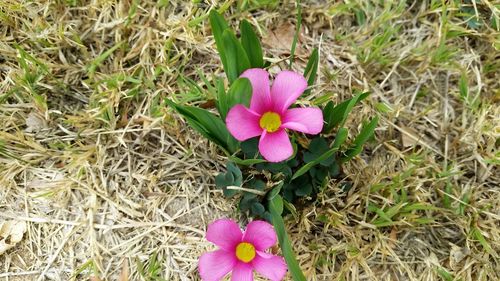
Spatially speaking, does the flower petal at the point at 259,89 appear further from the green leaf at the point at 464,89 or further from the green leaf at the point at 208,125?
the green leaf at the point at 464,89

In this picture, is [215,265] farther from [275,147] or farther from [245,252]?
[275,147]

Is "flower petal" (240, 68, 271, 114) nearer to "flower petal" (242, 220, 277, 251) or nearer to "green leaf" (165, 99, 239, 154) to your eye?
"green leaf" (165, 99, 239, 154)

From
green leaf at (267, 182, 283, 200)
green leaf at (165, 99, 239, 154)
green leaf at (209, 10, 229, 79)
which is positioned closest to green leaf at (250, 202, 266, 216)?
green leaf at (267, 182, 283, 200)

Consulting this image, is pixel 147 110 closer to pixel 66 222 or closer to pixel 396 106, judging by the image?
pixel 66 222

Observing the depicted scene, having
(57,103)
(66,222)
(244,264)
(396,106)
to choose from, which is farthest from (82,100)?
(396,106)

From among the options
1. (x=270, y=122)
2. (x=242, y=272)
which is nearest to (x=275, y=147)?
(x=270, y=122)

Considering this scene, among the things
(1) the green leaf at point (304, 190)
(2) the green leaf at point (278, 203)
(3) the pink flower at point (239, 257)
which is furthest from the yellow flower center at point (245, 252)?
(1) the green leaf at point (304, 190)

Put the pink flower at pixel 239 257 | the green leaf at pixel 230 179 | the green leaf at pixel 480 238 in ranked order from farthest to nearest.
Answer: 1. the green leaf at pixel 480 238
2. the green leaf at pixel 230 179
3. the pink flower at pixel 239 257

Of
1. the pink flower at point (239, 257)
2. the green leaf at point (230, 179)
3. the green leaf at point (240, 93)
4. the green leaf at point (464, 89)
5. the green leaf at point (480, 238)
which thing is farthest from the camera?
the green leaf at point (464, 89)
